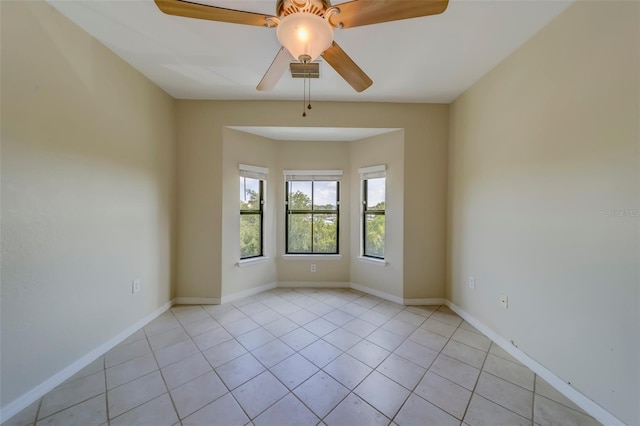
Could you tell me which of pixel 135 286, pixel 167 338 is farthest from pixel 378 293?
pixel 135 286

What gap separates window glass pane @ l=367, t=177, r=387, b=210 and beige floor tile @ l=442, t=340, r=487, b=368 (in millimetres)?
1806

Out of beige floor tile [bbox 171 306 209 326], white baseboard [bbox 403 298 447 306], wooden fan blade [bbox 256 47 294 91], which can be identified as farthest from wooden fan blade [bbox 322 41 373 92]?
beige floor tile [bbox 171 306 209 326]

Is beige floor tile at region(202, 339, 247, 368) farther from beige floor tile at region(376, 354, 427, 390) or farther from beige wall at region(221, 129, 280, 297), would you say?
beige floor tile at region(376, 354, 427, 390)

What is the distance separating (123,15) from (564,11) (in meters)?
3.13

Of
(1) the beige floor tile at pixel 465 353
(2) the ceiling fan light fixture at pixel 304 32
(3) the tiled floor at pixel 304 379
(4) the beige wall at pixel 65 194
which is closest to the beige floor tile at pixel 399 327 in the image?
(3) the tiled floor at pixel 304 379

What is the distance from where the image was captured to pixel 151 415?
4.66ft

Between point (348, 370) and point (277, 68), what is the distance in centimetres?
235

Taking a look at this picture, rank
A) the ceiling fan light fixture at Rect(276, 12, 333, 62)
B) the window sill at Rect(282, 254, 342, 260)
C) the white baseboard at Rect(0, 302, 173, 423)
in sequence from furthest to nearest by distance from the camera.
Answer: the window sill at Rect(282, 254, 342, 260)
the white baseboard at Rect(0, 302, 173, 423)
the ceiling fan light fixture at Rect(276, 12, 333, 62)

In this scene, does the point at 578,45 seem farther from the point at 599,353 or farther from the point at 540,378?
the point at 540,378

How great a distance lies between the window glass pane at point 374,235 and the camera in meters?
3.36

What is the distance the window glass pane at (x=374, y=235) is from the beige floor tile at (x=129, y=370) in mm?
2741

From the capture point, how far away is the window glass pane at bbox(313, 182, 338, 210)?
3.69m

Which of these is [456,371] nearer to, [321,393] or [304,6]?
[321,393]

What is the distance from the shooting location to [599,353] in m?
1.43
